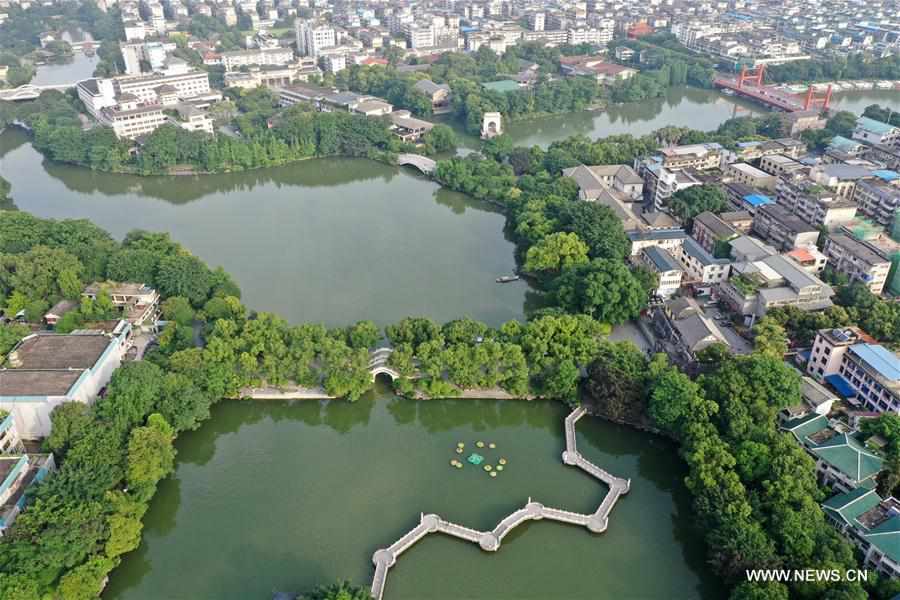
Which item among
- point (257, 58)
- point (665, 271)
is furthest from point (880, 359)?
point (257, 58)

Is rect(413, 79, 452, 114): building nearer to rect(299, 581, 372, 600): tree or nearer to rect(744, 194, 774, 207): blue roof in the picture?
rect(744, 194, 774, 207): blue roof

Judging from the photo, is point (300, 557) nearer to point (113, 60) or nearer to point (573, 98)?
point (573, 98)

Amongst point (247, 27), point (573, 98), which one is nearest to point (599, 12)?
point (573, 98)

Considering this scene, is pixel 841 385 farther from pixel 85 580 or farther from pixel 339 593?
pixel 85 580

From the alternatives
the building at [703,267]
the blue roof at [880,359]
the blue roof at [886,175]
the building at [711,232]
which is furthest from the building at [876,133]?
the blue roof at [880,359]

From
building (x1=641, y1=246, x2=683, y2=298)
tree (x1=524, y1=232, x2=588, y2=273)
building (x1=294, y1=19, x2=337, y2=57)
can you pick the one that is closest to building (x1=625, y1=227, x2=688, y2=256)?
building (x1=641, y1=246, x2=683, y2=298)
